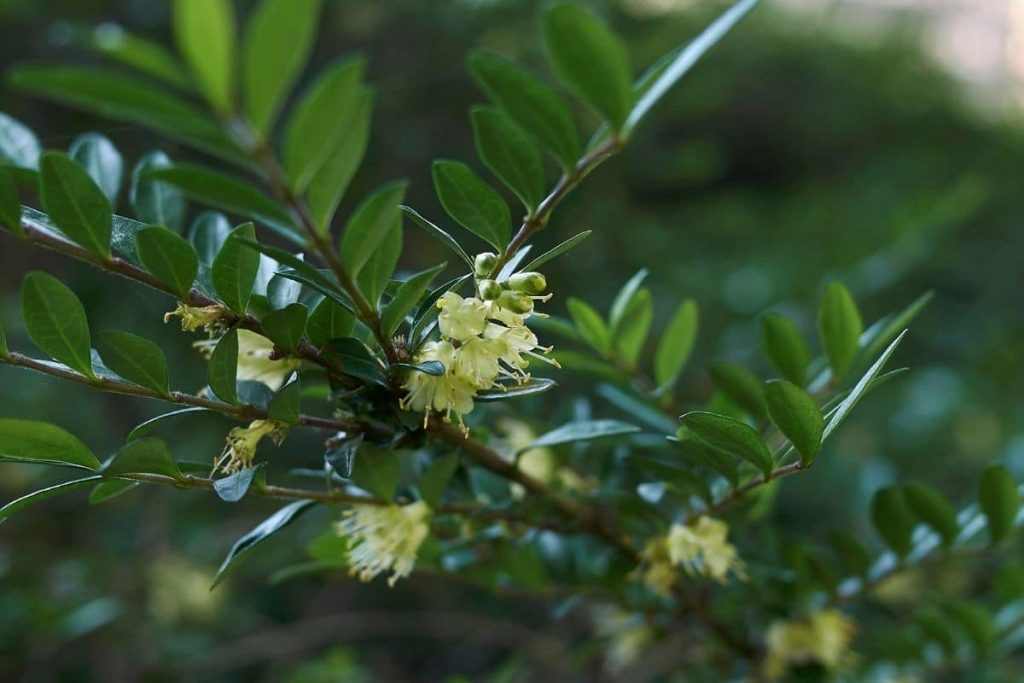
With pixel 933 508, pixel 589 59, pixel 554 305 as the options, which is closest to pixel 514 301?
pixel 589 59

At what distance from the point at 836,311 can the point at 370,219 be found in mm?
320

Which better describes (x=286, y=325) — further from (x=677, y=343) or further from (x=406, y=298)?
(x=677, y=343)

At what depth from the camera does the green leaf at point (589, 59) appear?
333 mm

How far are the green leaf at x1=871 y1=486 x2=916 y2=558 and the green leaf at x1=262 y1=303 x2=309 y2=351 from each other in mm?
415

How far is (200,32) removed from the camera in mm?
242

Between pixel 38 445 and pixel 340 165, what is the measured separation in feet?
0.72

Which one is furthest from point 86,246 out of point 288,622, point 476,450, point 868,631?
point 288,622

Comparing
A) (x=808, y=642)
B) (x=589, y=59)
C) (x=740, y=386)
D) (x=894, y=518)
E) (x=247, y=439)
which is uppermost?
(x=589, y=59)

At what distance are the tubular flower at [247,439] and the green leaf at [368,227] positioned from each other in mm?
114

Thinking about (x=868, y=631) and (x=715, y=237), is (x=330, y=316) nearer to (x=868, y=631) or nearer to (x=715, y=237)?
(x=868, y=631)

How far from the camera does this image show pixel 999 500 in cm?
58

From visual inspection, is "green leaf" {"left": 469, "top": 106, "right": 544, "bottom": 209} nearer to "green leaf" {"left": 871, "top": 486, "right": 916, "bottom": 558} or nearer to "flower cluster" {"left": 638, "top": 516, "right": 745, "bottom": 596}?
"flower cluster" {"left": 638, "top": 516, "right": 745, "bottom": 596}

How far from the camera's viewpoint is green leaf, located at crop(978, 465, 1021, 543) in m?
0.57

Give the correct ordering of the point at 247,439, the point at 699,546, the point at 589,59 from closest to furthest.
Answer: the point at 589,59 → the point at 247,439 → the point at 699,546
